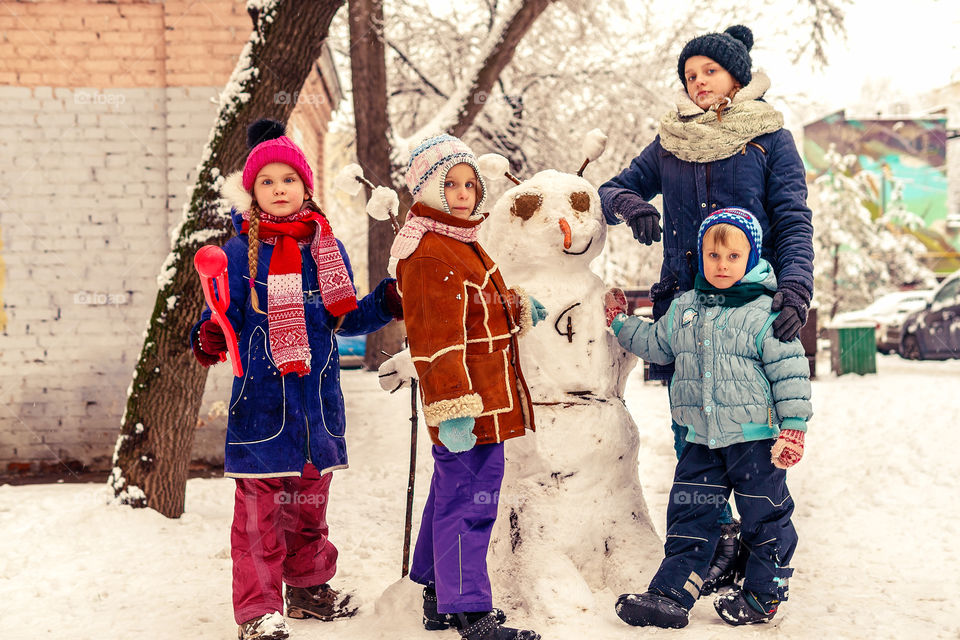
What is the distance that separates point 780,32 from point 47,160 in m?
10.6

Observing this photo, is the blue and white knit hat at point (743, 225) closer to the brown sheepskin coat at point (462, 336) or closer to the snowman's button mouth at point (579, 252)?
the snowman's button mouth at point (579, 252)

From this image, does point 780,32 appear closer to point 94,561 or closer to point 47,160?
point 47,160

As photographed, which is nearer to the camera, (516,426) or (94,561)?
(516,426)

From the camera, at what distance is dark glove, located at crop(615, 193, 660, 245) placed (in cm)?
328

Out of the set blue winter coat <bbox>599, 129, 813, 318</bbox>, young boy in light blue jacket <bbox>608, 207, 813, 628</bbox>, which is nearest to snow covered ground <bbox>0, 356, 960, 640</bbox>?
young boy in light blue jacket <bbox>608, 207, 813, 628</bbox>

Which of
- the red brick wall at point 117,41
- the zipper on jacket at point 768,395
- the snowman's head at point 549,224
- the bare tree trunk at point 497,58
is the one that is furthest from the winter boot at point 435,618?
the bare tree trunk at point 497,58

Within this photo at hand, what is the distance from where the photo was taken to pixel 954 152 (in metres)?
38.9

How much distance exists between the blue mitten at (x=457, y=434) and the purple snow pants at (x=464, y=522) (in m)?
0.19

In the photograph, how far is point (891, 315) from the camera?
16672 millimetres

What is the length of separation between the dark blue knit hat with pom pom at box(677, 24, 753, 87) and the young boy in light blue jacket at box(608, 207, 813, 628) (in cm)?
60

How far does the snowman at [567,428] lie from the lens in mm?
3258

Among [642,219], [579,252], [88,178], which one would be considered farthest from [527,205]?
[88,178]

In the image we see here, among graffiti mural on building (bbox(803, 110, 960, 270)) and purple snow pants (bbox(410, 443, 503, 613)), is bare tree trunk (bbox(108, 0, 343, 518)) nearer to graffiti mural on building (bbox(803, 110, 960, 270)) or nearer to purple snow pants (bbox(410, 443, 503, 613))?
purple snow pants (bbox(410, 443, 503, 613))

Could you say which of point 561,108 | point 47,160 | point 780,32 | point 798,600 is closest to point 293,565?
point 798,600
